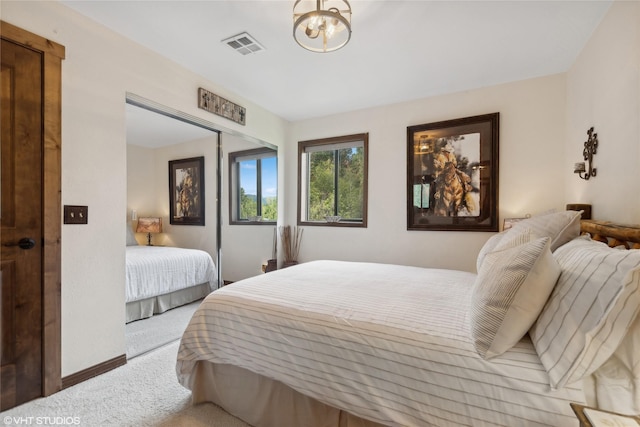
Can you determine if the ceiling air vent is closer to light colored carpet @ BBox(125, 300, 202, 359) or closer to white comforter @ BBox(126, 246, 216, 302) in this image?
white comforter @ BBox(126, 246, 216, 302)

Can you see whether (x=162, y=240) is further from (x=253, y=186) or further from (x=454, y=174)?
(x=454, y=174)

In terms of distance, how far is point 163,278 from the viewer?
9.20ft

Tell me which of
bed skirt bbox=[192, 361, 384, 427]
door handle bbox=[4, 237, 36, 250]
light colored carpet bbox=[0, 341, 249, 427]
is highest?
door handle bbox=[4, 237, 36, 250]

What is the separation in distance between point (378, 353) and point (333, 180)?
3042 mm

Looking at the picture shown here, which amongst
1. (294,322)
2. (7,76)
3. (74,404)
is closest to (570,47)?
(294,322)

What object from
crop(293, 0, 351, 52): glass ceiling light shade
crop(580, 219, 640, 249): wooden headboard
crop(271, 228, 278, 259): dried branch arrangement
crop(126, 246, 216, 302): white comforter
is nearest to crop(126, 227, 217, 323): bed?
crop(126, 246, 216, 302): white comforter

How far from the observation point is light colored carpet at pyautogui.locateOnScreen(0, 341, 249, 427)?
61.1 inches

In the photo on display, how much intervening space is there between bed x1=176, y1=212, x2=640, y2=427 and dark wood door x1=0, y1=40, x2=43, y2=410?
979 mm

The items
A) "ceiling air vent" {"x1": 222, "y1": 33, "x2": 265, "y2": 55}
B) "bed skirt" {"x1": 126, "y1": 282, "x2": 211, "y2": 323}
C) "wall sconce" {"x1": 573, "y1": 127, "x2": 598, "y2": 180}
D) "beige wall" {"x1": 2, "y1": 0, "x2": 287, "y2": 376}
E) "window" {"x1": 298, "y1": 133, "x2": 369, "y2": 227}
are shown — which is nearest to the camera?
"beige wall" {"x1": 2, "y1": 0, "x2": 287, "y2": 376}

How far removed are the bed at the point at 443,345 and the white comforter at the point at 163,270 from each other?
1149 mm

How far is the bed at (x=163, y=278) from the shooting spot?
2404 mm

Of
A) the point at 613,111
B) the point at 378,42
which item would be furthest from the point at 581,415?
the point at 378,42

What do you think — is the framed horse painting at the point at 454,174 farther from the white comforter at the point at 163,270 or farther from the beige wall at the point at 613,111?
the white comforter at the point at 163,270

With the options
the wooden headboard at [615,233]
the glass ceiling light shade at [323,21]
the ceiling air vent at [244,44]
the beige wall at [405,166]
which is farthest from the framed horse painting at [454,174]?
the ceiling air vent at [244,44]
